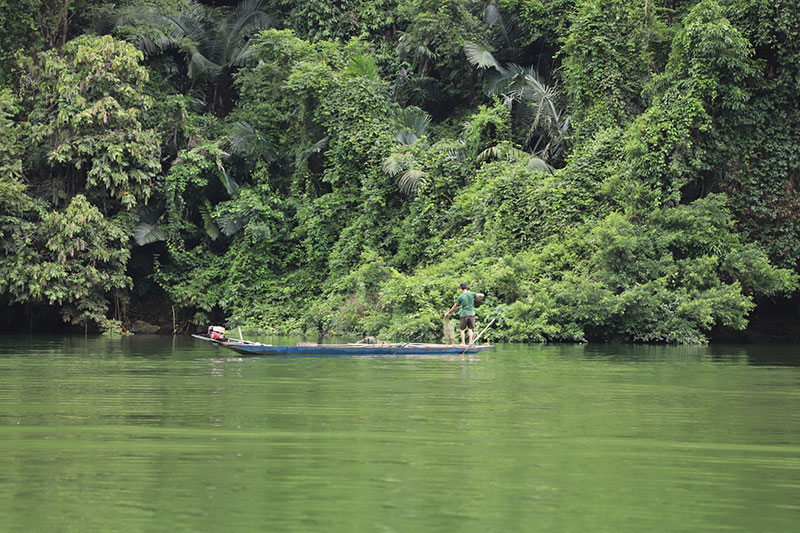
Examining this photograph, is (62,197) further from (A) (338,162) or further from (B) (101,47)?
(A) (338,162)

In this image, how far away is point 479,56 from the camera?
30.7m

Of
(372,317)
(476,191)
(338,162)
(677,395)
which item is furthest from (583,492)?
(338,162)

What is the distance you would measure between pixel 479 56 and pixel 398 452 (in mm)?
25090

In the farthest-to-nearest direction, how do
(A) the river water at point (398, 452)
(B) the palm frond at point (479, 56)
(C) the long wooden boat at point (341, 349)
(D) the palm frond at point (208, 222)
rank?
1. (D) the palm frond at point (208, 222)
2. (B) the palm frond at point (479, 56)
3. (C) the long wooden boat at point (341, 349)
4. (A) the river water at point (398, 452)

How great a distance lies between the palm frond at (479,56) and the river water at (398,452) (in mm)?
18572

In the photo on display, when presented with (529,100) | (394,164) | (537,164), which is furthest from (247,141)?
(537,164)

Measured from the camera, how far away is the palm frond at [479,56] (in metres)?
30.5

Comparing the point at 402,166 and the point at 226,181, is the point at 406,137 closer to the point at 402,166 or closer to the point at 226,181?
the point at 402,166

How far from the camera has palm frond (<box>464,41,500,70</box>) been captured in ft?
100

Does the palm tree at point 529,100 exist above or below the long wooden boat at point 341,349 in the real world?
above

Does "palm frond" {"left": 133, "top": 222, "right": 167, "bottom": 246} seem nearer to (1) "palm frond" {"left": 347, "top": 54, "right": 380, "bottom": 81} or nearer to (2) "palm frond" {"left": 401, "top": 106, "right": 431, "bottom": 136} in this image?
(1) "palm frond" {"left": 347, "top": 54, "right": 380, "bottom": 81}

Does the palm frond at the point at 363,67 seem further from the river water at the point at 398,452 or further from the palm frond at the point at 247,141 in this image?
the river water at the point at 398,452

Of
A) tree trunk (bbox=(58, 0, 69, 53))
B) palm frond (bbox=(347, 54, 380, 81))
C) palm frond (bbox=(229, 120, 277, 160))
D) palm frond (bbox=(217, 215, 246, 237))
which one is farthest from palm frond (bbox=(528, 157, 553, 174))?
tree trunk (bbox=(58, 0, 69, 53))

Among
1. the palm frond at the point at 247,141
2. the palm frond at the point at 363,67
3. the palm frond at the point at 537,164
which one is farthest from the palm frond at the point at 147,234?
→ the palm frond at the point at 537,164
